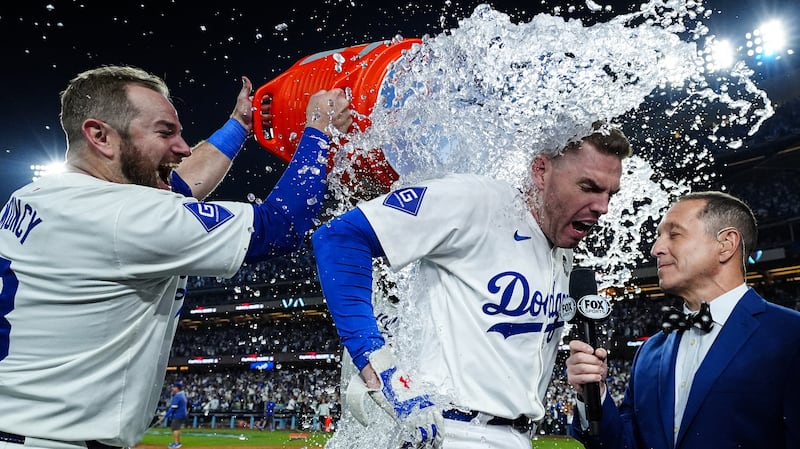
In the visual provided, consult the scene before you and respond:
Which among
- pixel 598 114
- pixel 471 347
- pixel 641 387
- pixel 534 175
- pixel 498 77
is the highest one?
pixel 498 77

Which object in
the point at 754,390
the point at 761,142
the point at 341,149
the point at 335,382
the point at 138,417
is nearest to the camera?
A: the point at 138,417

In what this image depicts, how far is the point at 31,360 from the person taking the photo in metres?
2.31

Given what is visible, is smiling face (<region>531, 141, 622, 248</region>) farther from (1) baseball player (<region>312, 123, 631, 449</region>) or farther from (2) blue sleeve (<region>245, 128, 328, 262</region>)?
(2) blue sleeve (<region>245, 128, 328, 262</region>)

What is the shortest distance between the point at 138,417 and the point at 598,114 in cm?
244

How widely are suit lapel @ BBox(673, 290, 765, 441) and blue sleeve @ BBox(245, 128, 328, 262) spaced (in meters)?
2.16

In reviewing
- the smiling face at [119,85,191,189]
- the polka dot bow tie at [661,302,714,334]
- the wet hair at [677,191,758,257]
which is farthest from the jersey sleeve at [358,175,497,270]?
the wet hair at [677,191,758,257]

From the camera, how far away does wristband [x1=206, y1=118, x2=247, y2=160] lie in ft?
12.5

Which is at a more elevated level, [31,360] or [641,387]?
[31,360]

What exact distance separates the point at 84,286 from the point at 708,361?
9.85ft

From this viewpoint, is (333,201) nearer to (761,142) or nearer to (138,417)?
(138,417)

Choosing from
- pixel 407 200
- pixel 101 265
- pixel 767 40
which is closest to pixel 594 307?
pixel 407 200

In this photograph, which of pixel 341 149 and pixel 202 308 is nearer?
pixel 341 149

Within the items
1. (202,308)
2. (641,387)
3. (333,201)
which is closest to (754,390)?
(641,387)

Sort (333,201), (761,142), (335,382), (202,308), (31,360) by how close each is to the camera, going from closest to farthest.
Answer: (31,360) < (333,201) < (761,142) < (335,382) < (202,308)
